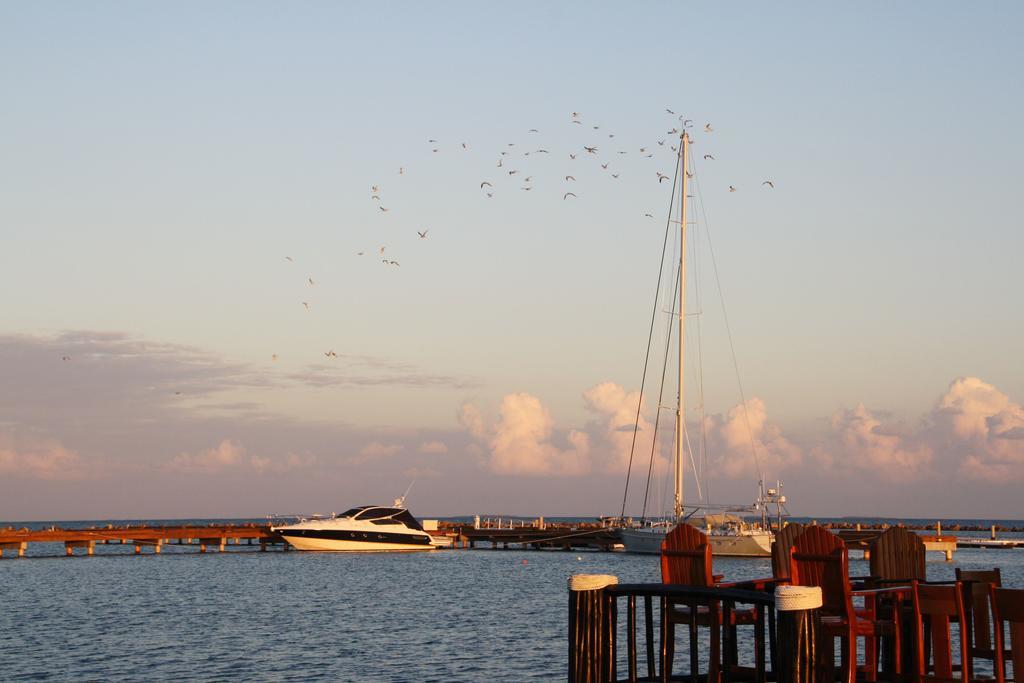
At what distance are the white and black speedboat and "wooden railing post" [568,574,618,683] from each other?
237ft

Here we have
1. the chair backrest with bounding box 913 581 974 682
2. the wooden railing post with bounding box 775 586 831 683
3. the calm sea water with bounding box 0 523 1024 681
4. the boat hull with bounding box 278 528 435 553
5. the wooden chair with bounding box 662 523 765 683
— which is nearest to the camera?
the wooden railing post with bounding box 775 586 831 683

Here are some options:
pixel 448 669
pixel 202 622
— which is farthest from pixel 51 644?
pixel 448 669

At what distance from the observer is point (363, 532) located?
86000 mm

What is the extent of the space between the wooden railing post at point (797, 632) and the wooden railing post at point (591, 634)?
2506 mm

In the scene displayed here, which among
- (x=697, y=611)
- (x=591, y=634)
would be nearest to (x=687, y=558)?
(x=697, y=611)

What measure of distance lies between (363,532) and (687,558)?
242 ft

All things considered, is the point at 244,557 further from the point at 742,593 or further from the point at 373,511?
the point at 742,593

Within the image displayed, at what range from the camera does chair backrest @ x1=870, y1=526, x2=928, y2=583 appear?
14547 mm

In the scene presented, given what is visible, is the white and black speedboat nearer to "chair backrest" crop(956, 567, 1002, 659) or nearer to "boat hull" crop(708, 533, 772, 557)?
"boat hull" crop(708, 533, 772, 557)

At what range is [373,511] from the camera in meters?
88.1

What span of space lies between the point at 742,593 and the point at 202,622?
32046 millimetres

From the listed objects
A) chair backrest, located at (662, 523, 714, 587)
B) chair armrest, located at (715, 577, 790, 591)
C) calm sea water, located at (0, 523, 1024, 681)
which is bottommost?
calm sea water, located at (0, 523, 1024, 681)

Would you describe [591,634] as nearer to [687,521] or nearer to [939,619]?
[939,619]

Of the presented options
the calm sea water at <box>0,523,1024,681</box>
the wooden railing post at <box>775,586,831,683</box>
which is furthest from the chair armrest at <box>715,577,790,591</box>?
the calm sea water at <box>0,523,1024,681</box>
